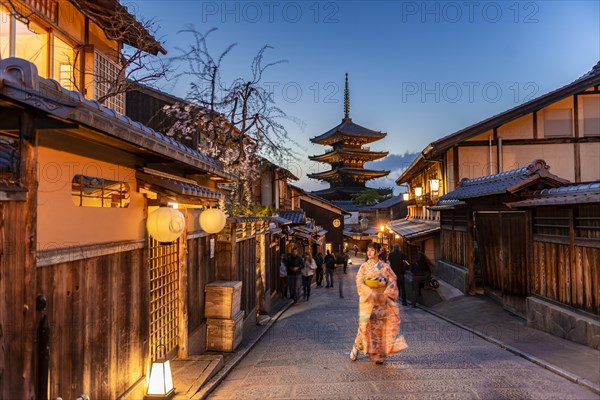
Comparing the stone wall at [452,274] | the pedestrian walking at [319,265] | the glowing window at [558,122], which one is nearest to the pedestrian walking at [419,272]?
the stone wall at [452,274]

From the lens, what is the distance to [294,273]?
15.8 metres

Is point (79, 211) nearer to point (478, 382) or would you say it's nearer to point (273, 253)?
point (478, 382)

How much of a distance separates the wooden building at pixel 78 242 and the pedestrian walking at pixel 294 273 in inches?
351

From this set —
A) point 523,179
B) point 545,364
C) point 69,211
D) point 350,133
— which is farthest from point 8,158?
point 350,133

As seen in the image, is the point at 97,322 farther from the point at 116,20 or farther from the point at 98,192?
the point at 116,20

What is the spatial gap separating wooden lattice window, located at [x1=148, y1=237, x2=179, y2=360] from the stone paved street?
112 cm

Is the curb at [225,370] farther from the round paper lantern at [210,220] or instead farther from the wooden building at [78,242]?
the round paper lantern at [210,220]

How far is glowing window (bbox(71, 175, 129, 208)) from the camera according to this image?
169 inches

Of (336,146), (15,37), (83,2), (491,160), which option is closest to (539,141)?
(491,160)

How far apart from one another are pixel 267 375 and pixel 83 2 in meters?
8.58

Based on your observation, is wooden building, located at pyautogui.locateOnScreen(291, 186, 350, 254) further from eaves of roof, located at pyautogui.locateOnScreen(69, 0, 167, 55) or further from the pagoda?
eaves of roof, located at pyautogui.locateOnScreen(69, 0, 167, 55)

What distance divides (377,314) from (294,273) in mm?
8632

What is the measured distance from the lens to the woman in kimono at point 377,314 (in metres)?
7.18

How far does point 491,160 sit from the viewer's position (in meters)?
17.1
